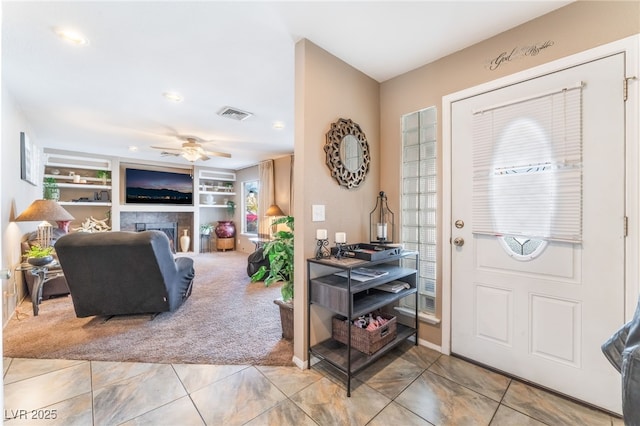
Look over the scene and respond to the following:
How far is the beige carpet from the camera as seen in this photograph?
2189 millimetres

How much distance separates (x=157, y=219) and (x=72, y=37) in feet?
18.1

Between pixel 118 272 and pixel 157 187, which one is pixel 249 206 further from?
pixel 118 272

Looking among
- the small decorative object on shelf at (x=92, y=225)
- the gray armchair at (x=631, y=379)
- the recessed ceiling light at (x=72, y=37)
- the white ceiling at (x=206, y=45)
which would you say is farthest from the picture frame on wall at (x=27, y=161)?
the gray armchair at (x=631, y=379)

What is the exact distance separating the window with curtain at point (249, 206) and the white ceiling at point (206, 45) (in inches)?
163

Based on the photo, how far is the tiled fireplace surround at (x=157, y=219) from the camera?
632 centimetres

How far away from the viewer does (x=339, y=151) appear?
2.20m

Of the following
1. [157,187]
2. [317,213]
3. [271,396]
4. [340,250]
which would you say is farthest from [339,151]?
[157,187]

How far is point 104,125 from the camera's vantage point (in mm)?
3941

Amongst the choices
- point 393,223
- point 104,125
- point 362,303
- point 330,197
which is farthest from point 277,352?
point 104,125

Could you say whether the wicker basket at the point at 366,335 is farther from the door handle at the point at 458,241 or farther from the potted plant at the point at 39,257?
the potted plant at the point at 39,257

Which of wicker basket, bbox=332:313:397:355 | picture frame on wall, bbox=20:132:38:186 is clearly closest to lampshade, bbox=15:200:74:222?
picture frame on wall, bbox=20:132:38:186

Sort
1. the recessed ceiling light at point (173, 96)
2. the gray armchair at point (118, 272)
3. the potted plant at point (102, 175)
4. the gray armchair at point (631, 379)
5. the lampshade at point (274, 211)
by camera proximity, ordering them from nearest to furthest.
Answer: the gray armchair at point (631, 379)
the gray armchair at point (118, 272)
the recessed ceiling light at point (173, 96)
the potted plant at point (102, 175)
the lampshade at point (274, 211)

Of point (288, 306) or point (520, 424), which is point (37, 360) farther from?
point (520, 424)

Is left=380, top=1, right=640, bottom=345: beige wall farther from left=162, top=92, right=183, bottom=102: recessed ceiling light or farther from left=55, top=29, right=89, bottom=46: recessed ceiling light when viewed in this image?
left=55, top=29, right=89, bottom=46: recessed ceiling light
